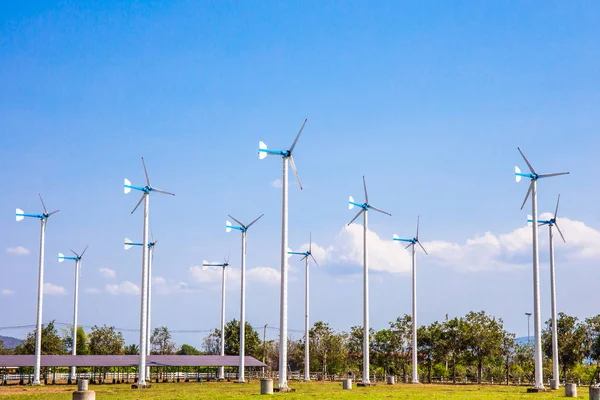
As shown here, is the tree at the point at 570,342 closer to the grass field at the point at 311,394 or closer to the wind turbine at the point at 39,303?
the grass field at the point at 311,394

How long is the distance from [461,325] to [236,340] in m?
53.5

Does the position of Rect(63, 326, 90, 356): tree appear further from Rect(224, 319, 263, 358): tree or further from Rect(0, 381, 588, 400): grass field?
Rect(0, 381, 588, 400): grass field

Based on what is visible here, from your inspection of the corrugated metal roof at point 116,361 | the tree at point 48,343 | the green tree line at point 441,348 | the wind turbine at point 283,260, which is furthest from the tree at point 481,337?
the tree at point 48,343

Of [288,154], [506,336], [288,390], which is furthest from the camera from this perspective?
[506,336]

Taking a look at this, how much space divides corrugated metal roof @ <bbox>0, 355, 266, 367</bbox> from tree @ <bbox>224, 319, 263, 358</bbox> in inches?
1125

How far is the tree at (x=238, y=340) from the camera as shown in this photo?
5787 inches

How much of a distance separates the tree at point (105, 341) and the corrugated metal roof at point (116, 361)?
34.6 metres

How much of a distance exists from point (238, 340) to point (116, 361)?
46.0 m

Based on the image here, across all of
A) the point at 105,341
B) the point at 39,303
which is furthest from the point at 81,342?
the point at 39,303

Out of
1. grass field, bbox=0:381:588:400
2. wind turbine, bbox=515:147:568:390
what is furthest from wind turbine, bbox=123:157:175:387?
wind turbine, bbox=515:147:568:390

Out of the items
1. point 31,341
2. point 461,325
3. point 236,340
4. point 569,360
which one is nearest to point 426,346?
point 461,325

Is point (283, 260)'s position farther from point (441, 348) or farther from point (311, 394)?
point (441, 348)

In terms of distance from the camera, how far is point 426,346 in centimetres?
11831

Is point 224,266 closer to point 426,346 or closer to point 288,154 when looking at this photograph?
point 426,346
